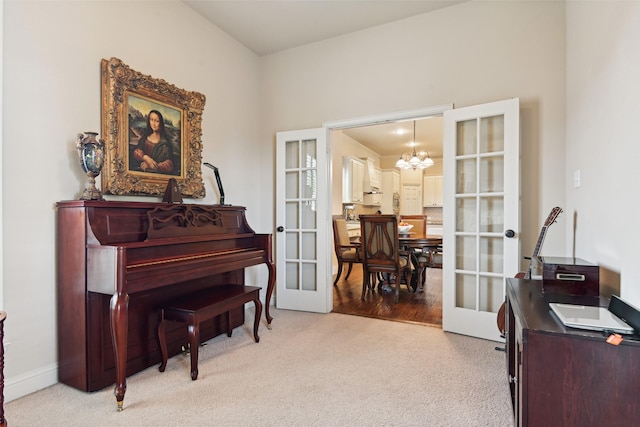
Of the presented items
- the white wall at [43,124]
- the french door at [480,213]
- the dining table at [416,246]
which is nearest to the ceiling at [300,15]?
the white wall at [43,124]

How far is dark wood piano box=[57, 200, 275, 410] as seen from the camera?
1.80 metres

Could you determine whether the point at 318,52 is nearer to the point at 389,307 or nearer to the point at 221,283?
the point at 221,283

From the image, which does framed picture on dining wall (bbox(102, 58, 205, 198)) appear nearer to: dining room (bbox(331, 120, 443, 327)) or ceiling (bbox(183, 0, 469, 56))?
ceiling (bbox(183, 0, 469, 56))

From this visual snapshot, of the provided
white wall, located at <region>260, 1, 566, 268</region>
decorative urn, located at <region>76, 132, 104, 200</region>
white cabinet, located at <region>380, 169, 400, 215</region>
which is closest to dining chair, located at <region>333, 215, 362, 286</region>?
white wall, located at <region>260, 1, 566, 268</region>

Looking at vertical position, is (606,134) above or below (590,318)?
above

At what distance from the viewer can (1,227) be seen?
70.6 inches

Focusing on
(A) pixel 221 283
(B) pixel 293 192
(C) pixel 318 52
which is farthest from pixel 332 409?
(C) pixel 318 52

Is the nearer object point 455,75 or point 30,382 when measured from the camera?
point 30,382

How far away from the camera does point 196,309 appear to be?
2125 mm

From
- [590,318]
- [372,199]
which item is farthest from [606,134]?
[372,199]

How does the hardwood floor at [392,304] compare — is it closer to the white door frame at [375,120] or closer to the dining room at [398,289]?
the dining room at [398,289]

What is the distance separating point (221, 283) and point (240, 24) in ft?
8.42

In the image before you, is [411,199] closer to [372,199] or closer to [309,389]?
[372,199]

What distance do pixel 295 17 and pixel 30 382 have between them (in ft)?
11.5
